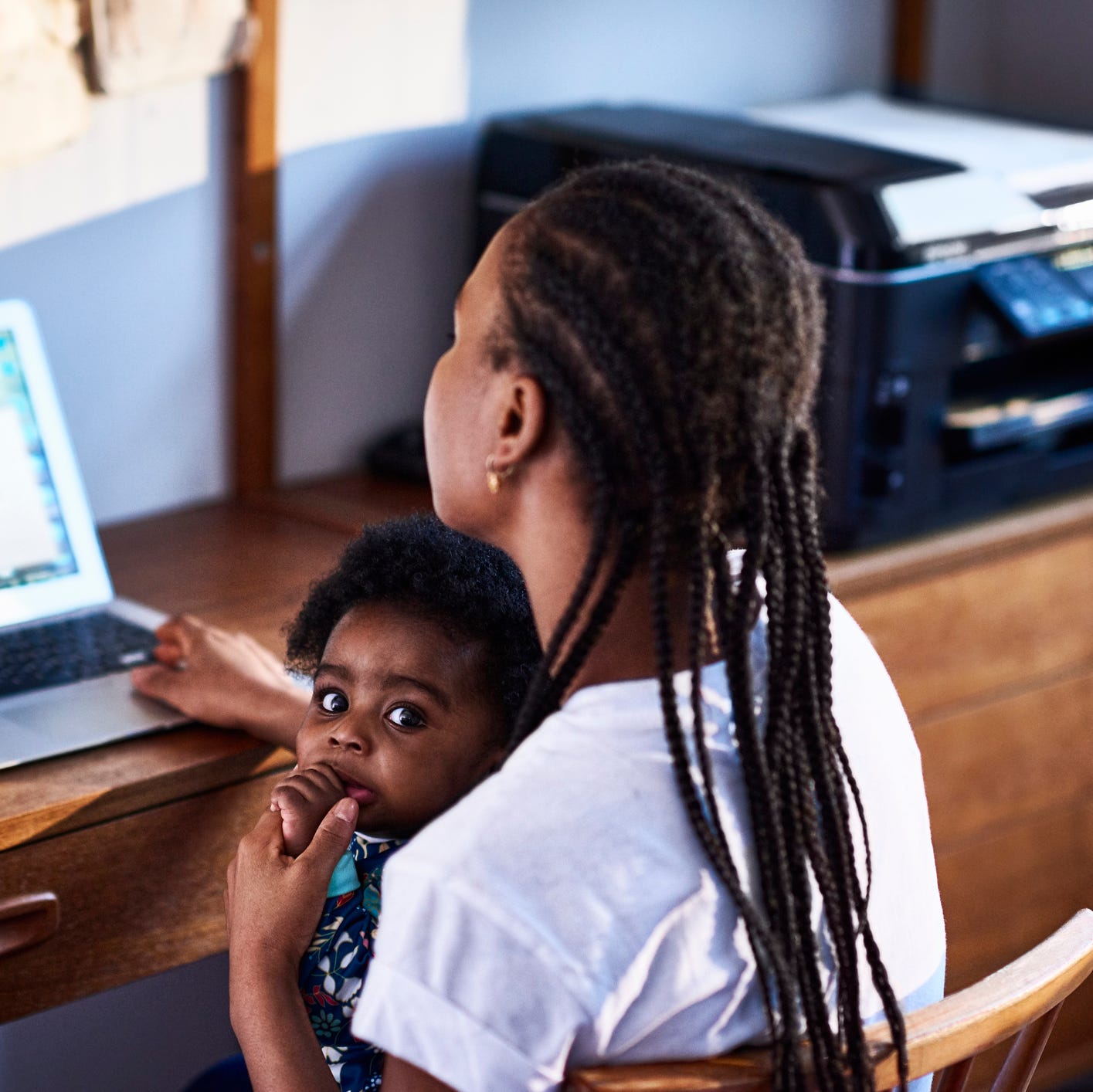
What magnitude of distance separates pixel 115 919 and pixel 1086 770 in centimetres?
134

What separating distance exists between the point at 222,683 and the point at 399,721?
0.25 metres

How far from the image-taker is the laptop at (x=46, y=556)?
142cm

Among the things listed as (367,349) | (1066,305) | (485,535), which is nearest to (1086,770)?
(1066,305)

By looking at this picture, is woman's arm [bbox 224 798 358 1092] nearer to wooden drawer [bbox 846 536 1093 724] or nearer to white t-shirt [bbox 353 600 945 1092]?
white t-shirt [bbox 353 600 945 1092]

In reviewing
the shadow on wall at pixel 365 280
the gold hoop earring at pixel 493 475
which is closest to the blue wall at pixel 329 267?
the shadow on wall at pixel 365 280

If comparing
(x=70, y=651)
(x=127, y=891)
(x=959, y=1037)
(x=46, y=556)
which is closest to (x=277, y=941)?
(x=127, y=891)

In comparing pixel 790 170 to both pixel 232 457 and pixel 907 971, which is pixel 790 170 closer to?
pixel 232 457

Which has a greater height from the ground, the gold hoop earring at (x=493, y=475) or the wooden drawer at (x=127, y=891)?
the gold hoop earring at (x=493, y=475)

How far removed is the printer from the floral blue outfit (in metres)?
0.87

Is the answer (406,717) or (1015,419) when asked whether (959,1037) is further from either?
(1015,419)

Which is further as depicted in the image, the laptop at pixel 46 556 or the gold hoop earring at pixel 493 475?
→ the laptop at pixel 46 556

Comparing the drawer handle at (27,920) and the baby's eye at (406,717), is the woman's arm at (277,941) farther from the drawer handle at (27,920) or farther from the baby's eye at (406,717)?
the drawer handle at (27,920)

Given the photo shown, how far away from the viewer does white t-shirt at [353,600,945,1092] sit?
77 cm

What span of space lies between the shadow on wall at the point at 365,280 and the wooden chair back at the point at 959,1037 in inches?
46.8
